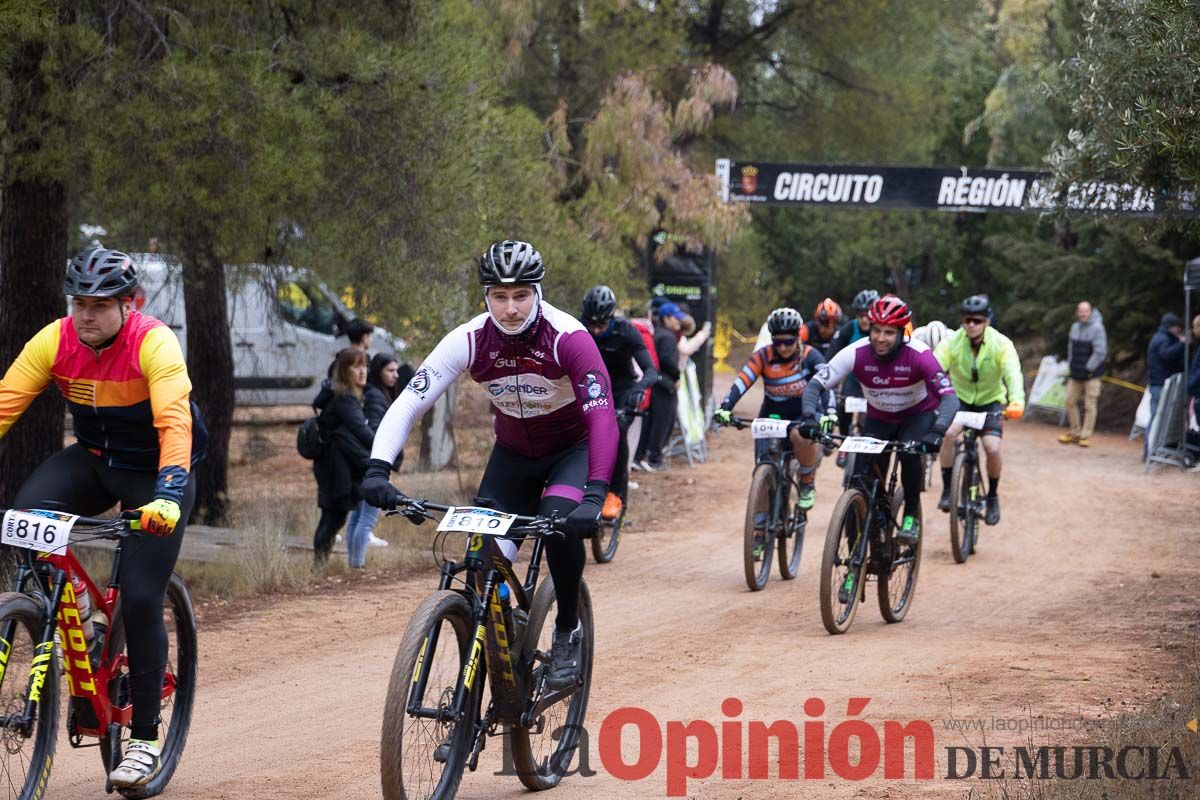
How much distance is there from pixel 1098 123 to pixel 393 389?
6138 millimetres

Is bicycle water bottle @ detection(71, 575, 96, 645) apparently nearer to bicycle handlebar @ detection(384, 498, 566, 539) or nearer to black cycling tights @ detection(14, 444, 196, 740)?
black cycling tights @ detection(14, 444, 196, 740)

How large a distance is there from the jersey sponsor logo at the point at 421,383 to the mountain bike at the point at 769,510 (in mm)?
5599

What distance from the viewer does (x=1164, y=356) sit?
21.3 meters

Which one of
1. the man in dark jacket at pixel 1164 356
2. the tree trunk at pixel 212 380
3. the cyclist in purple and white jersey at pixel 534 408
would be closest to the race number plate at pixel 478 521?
the cyclist in purple and white jersey at pixel 534 408

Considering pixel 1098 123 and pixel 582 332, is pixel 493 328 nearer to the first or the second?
pixel 582 332

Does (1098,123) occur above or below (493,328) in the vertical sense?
above

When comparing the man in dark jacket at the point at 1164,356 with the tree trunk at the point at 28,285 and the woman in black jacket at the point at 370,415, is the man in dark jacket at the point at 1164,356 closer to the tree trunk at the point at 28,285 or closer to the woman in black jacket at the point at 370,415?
the woman in black jacket at the point at 370,415

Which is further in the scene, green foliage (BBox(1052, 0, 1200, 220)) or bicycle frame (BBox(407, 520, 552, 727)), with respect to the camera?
green foliage (BBox(1052, 0, 1200, 220))

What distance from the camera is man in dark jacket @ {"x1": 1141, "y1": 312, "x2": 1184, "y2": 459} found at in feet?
69.5

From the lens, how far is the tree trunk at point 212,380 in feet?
48.8

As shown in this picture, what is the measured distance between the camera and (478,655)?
5668mm

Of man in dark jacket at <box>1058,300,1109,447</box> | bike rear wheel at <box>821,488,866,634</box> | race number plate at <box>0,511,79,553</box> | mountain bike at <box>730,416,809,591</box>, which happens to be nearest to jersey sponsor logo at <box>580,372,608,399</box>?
race number plate at <box>0,511,79,553</box>

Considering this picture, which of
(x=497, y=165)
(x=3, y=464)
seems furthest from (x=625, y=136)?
(x=3, y=464)

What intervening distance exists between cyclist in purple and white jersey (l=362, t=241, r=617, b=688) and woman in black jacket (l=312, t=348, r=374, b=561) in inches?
220
